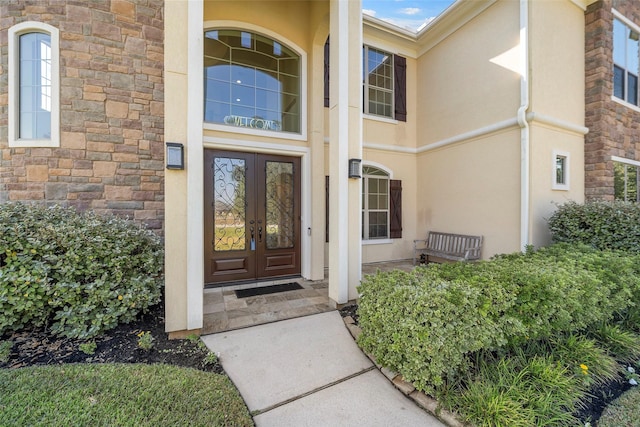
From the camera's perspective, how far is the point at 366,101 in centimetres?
722

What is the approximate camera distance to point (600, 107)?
596 cm

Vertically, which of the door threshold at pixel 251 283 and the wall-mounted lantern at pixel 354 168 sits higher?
the wall-mounted lantern at pixel 354 168

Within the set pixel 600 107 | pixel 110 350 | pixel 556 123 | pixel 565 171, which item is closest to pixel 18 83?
pixel 110 350

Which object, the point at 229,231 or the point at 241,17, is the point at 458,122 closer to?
the point at 241,17

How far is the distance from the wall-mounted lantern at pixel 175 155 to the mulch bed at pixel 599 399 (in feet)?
14.6

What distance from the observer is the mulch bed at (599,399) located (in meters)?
2.22

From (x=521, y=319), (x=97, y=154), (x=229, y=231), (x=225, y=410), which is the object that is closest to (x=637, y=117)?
(x=521, y=319)

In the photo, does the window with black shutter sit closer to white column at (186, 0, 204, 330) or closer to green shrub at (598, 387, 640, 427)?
white column at (186, 0, 204, 330)

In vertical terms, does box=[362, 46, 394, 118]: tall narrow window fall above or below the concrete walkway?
above

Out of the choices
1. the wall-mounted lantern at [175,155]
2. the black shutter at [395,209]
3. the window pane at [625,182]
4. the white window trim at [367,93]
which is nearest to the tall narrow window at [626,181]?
the window pane at [625,182]

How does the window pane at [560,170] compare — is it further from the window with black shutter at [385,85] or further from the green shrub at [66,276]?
the green shrub at [66,276]

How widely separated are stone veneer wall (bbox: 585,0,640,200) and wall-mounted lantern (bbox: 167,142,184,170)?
826 cm

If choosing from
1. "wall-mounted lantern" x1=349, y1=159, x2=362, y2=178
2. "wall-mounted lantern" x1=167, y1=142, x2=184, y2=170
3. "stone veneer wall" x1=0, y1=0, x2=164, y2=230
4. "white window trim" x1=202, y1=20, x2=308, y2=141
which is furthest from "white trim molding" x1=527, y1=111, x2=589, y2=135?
"stone veneer wall" x1=0, y1=0, x2=164, y2=230

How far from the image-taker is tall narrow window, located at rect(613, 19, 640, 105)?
655cm
